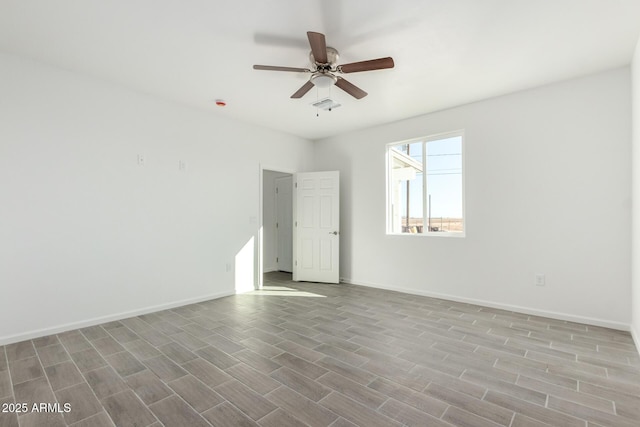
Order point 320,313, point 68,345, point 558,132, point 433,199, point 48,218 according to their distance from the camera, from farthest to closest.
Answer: point 433,199 < point 320,313 < point 558,132 < point 48,218 < point 68,345

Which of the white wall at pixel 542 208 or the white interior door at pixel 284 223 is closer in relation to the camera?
the white wall at pixel 542 208

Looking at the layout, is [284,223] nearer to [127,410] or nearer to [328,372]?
[328,372]

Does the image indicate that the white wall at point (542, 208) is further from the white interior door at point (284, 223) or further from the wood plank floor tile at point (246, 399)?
the wood plank floor tile at point (246, 399)

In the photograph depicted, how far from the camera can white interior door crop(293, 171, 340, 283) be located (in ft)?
18.6

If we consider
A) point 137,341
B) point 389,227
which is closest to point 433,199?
point 389,227

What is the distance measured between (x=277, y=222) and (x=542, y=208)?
5.19m

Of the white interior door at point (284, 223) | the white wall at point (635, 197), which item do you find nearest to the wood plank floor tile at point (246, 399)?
the white wall at point (635, 197)

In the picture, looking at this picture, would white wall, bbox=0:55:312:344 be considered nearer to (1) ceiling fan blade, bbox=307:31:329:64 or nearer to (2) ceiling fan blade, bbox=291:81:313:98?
(2) ceiling fan blade, bbox=291:81:313:98

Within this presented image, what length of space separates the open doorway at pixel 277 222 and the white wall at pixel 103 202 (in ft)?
7.13

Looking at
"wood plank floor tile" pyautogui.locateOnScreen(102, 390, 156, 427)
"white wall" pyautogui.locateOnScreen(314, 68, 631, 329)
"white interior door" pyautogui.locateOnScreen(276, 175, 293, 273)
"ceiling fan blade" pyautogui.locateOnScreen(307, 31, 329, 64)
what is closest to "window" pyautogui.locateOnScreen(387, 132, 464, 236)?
"white wall" pyautogui.locateOnScreen(314, 68, 631, 329)

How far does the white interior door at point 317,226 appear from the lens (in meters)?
5.67

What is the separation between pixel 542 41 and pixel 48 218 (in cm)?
511

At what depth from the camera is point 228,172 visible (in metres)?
4.86

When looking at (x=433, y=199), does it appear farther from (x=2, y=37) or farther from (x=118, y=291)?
(x=2, y=37)
